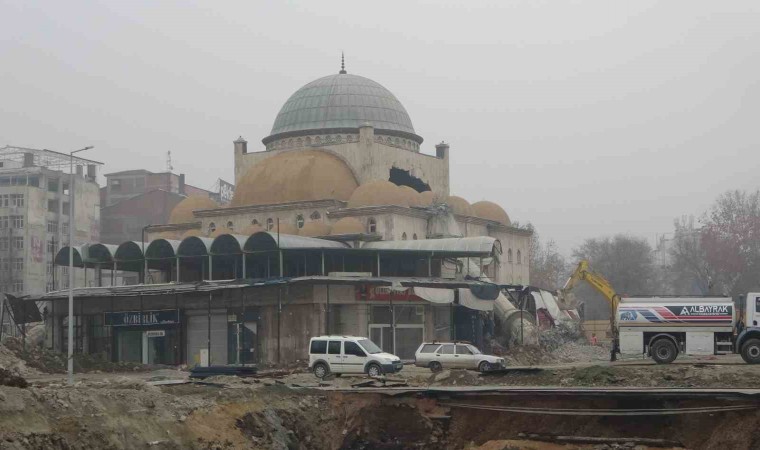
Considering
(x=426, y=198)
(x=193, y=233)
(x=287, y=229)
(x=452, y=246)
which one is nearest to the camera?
(x=452, y=246)

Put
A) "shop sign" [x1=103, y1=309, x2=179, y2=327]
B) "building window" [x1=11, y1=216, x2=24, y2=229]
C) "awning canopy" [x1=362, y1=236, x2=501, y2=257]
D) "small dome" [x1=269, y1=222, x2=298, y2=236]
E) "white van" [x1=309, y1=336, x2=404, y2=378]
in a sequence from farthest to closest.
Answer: "building window" [x1=11, y1=216, x2=24, y2=229] → "small dome" [x1=269, y1=222, x2=298, y2=236] → "awning canopy" [x1=362, y1=236, x2=501, y2=257] → "shop sign" [x1=103, y1=309, x2=179, y2=327] → "white van" [x1=309, y1=336, x2=404, y2=378]

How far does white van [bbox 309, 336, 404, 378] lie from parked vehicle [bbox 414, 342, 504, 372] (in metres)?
2.13

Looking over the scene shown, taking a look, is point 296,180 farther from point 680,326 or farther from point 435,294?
point 680,326

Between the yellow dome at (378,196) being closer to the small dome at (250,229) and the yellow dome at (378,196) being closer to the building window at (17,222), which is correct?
the small dome at (250,229)

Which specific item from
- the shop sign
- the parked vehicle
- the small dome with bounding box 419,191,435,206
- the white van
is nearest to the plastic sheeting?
the shop sign

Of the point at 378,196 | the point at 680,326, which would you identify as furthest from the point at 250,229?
the point at 680,326

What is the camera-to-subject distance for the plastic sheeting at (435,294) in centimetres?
5638

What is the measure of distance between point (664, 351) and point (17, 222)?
81.1 meters

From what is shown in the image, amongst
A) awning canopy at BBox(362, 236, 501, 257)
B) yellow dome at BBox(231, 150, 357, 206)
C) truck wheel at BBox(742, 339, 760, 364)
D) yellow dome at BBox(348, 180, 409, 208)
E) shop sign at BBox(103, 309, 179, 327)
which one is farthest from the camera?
yellow dome at BBox(231, 150, 357, 206)

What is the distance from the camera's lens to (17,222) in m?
106

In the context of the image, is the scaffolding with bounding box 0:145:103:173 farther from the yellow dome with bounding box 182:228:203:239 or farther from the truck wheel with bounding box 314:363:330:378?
the truck wheel with bounding box 314:363:330:378

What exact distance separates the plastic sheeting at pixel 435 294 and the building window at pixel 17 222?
60675mm

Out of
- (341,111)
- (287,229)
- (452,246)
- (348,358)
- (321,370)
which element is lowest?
(321,370)

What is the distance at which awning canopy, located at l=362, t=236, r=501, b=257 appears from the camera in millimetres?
61656
